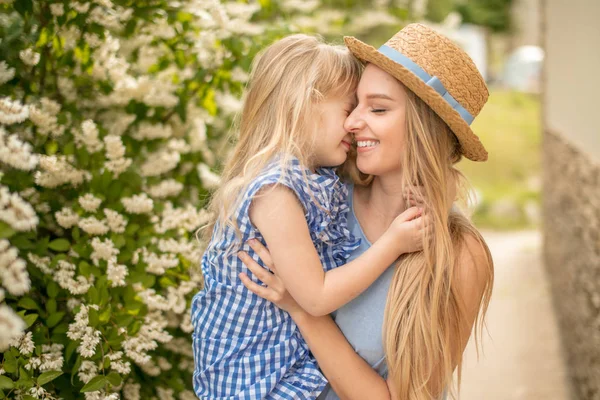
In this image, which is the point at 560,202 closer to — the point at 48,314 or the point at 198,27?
the point at 198,27

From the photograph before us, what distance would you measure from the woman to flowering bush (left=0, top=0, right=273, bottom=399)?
0.60 m

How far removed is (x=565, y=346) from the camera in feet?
17.7

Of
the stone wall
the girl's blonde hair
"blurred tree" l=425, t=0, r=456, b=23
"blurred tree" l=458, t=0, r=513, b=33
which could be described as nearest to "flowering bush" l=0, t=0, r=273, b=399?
the girl's blonde hair

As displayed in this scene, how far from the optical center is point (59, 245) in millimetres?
2350

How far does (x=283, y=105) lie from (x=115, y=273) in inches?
32.1

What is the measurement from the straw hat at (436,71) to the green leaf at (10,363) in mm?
1339

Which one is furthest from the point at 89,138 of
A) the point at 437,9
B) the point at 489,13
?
the point at 489,13

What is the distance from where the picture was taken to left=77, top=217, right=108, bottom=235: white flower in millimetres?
2395

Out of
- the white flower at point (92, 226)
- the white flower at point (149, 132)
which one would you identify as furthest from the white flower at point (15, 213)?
the white flower at point (149, 132)

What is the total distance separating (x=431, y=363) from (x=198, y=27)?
1.93 meters

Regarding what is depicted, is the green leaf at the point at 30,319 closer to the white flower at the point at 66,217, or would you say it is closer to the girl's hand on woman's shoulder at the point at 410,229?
the white flower at the point at 66,217

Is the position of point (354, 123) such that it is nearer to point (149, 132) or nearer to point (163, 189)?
point (163, 189)

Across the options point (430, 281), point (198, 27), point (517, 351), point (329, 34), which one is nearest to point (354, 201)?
point (430, 281)

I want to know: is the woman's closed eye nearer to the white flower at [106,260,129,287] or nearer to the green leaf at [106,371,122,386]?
the white flower at [106,260,129,287]
